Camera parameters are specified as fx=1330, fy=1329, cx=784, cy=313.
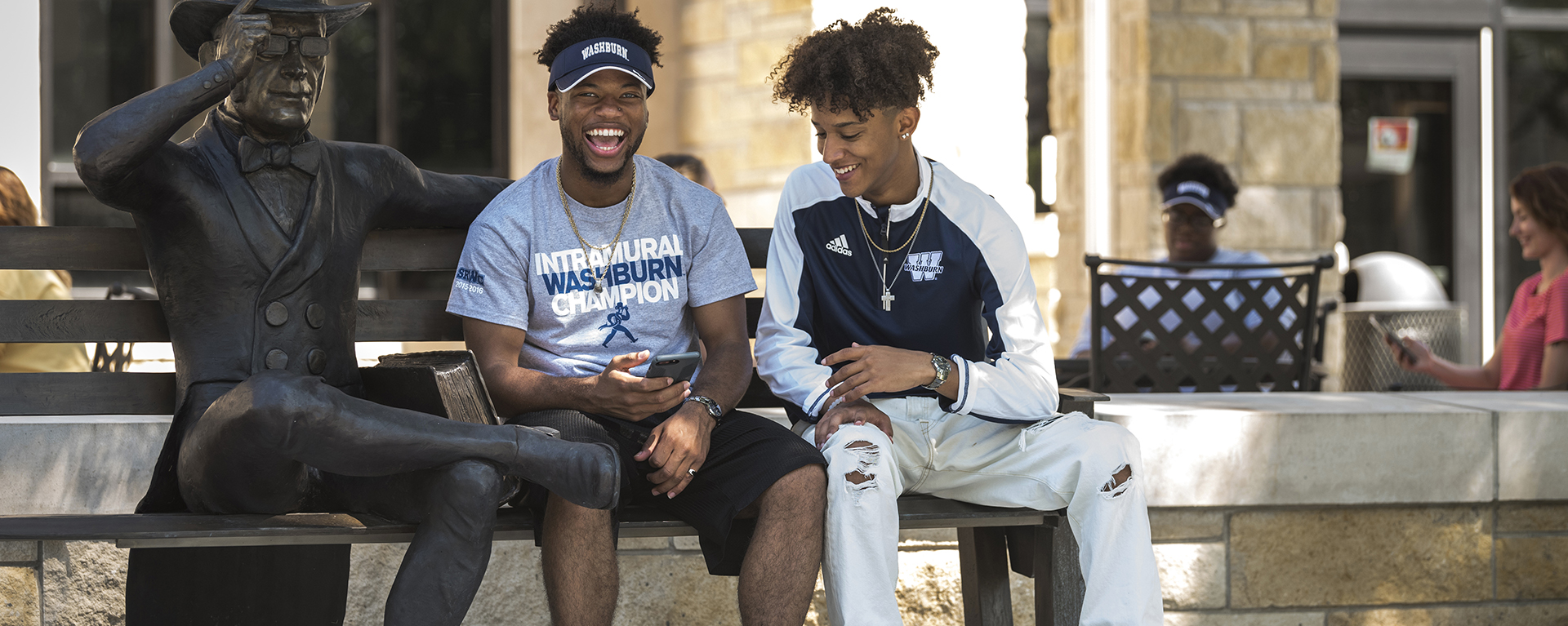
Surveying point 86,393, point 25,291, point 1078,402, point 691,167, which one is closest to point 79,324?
point 86,393

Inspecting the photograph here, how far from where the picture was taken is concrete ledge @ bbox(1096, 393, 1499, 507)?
3256mm

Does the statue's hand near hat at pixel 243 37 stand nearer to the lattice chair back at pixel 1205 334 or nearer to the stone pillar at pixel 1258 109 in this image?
the lattice chair back at pixel 1205 334

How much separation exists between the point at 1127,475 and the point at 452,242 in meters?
1.66

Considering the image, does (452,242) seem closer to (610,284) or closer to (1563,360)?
(610,284)

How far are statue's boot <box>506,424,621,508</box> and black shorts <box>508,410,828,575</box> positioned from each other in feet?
0.63

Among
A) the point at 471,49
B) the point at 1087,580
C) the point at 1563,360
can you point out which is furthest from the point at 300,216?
the point at 471,49

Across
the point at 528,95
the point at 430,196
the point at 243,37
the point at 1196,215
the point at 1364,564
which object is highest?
the point at 528,95

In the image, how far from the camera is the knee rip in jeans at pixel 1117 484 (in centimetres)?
270

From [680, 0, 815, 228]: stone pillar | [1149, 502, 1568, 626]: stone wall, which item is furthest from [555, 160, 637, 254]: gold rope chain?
[680, 0, 815, 228]: stone pillar

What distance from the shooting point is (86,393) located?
3.03m

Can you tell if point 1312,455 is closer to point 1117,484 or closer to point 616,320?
point 1117,484

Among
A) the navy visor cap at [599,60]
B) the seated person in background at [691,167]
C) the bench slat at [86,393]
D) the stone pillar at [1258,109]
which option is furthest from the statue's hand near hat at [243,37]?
the stone pillar at [1258,109]

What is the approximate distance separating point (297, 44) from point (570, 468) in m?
1.08

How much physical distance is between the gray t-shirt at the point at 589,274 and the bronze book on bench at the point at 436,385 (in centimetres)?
18
